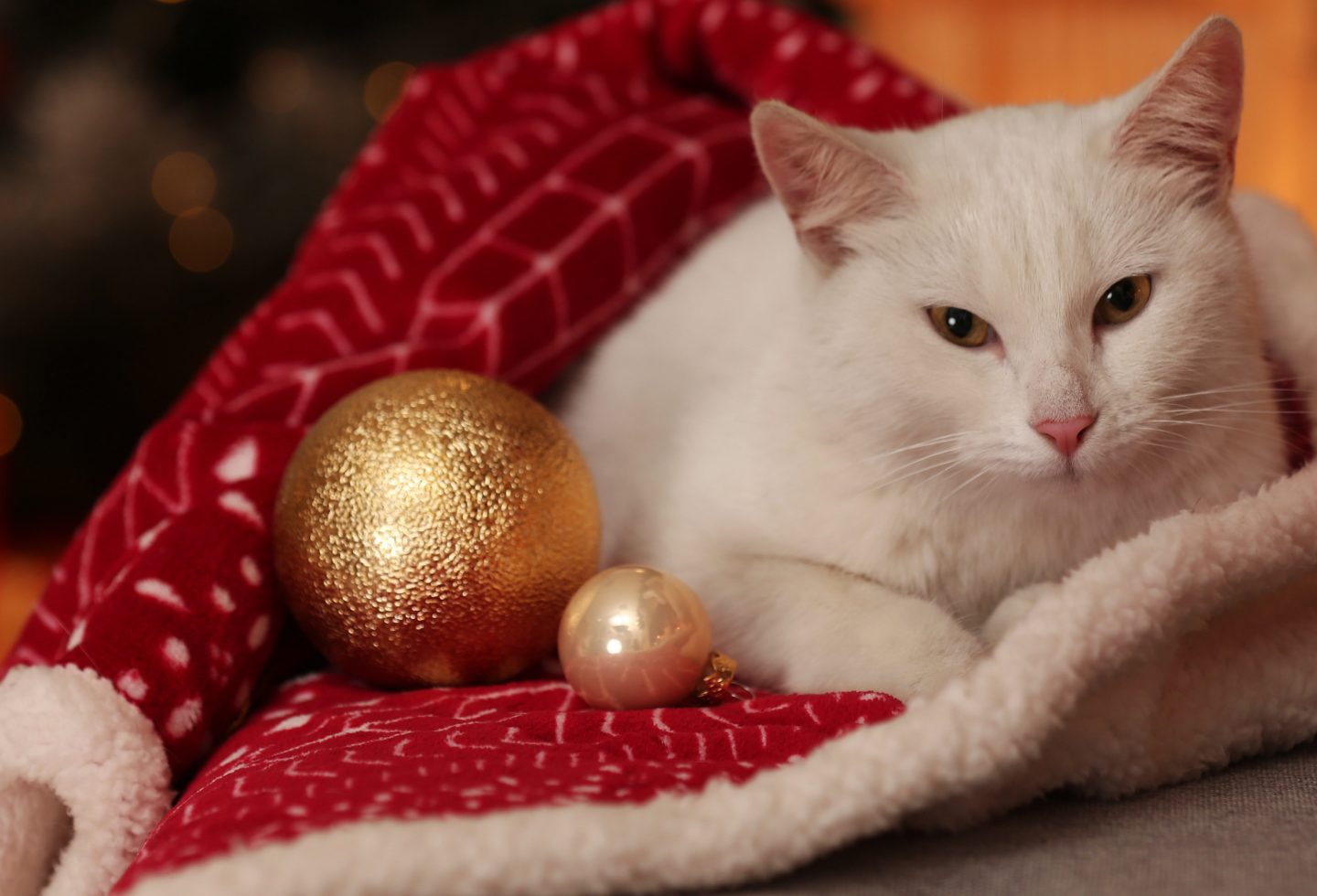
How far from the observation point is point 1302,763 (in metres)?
0.78

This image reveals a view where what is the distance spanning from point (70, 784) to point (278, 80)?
1.79 m

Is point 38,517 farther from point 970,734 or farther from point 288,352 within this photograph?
point 970,734

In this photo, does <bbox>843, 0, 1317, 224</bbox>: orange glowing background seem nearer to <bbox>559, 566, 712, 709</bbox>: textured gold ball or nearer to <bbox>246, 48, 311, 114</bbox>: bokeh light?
<bbox>246, 48, 311, 114</bbox>: bokeh light

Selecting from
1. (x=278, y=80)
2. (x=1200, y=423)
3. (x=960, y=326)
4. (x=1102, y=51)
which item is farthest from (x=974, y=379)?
(x=1102, y=51)

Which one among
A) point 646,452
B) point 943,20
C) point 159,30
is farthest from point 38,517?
point 943,20

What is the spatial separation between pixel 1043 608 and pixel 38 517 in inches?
90.4

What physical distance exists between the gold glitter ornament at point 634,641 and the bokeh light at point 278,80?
1.72 metres

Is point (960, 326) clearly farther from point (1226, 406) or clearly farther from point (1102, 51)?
point (1102, 51)

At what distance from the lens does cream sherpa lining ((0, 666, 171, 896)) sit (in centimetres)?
77

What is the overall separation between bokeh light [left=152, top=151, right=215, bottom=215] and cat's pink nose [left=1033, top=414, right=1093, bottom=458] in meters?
1.95

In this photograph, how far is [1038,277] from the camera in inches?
31.7

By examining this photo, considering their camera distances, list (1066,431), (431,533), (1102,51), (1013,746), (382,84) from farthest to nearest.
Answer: (1102,51) → (382,84) → (431,533) → (1066,431) → (1013,746)

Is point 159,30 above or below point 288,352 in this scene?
above

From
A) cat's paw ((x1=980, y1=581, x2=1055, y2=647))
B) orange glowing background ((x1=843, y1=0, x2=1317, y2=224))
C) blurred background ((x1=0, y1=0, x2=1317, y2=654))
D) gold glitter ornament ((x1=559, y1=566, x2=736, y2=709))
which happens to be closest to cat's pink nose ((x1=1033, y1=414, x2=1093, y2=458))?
cat's paw ((x1=980, y1=581, x2=1055, y2=647))
